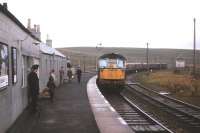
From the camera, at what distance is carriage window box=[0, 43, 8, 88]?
9.17 m

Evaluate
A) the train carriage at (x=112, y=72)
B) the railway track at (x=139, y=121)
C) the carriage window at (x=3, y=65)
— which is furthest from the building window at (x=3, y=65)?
the train carriage at (x=112, y=72)

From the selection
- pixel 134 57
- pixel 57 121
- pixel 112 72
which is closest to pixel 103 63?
pixel 112 72

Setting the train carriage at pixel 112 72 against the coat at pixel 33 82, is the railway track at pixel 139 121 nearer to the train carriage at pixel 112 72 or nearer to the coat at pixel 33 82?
the coat at pixel 33 82

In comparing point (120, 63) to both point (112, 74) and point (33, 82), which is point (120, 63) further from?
point (33, 82)

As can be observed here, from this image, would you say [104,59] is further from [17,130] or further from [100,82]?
[17,130]

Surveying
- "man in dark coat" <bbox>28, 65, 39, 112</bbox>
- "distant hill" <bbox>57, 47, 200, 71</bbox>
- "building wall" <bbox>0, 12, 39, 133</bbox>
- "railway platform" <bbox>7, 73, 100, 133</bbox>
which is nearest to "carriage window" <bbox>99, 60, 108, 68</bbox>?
"railway platform" <bbox>7, 73, 100, 133</bbox>

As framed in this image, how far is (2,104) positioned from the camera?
945 cm

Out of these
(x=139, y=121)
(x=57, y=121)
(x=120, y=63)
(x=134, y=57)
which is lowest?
(x=139, y=121)

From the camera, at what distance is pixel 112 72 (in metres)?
29.5

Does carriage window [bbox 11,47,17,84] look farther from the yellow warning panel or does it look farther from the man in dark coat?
the yellow warning panel

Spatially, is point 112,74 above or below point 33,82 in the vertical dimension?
below

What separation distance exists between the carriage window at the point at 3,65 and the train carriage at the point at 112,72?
19652 mm

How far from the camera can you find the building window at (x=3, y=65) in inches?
361

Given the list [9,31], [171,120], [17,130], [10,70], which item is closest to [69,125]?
[17,130]
